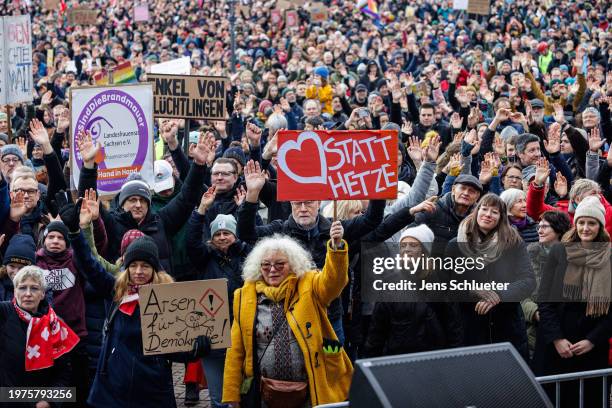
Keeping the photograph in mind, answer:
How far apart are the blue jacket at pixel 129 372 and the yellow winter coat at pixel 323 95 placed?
985 centimetres

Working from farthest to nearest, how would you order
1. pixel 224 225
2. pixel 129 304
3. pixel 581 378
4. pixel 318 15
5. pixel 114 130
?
pixel 318 15
pixel 114 130
pixel 224 225
pixel 129 304
pixel 581 378

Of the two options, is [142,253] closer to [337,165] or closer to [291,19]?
[337,165]

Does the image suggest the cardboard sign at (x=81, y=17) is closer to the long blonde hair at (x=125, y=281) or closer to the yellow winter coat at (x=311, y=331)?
the long blonde hair at (x=125, y=281)

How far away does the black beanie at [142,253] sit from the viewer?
559 centimetres

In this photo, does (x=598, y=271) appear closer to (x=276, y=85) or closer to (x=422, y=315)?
(x=422, y=315)

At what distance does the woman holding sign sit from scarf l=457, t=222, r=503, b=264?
1590mm

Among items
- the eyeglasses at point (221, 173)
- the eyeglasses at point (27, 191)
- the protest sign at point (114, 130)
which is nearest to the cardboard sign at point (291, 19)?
the protest sign at point (114, 130)

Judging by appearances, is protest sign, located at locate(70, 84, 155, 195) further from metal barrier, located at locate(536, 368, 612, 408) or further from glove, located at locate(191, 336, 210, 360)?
metal barrier, located at locate(536, 368, 612, 408)

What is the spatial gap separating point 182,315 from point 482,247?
5.74 feet

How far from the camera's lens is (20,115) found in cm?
1443

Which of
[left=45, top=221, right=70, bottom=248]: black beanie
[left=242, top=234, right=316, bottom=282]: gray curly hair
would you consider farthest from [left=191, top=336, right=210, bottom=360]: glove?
[left=45, top=221, right=70, bottom=248]: black beanie

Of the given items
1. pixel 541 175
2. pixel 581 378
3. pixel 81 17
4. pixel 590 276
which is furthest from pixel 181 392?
pixel 81 17

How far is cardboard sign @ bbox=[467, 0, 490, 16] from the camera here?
24453 mm

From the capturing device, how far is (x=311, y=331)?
5266mm
